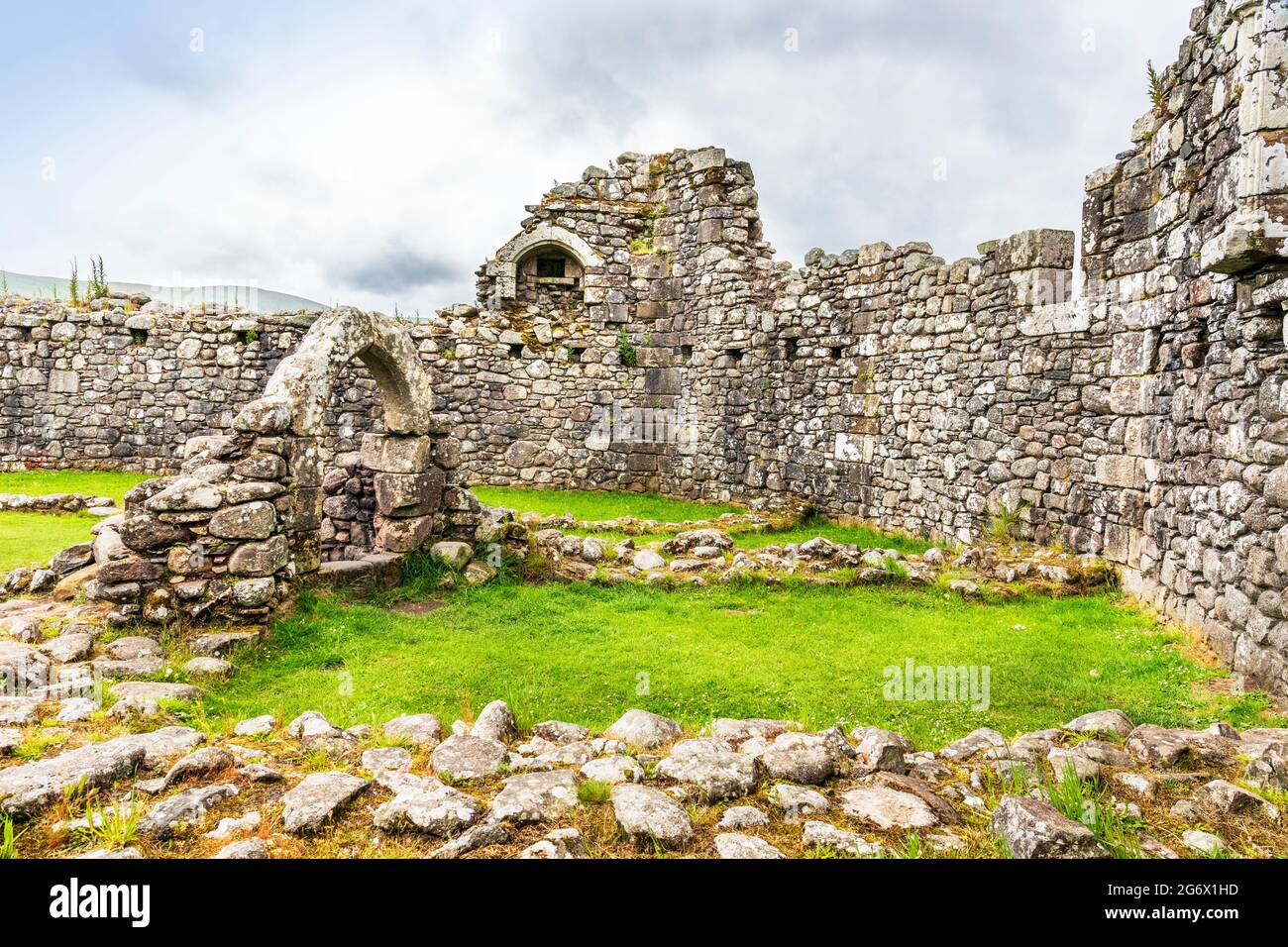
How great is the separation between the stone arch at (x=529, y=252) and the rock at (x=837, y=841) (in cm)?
1450

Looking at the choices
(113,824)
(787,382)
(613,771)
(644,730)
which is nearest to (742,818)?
(613,771)

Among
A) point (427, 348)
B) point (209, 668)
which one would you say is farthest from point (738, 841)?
point (427, 348)

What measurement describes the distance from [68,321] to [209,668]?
14.2m

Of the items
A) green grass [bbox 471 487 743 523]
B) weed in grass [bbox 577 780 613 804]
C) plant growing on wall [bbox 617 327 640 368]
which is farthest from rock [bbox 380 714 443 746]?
plant growing on wall [bbox 617 327 640 368]

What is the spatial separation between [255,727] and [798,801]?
9.26ft

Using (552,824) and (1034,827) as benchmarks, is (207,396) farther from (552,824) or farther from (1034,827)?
(1034,827)

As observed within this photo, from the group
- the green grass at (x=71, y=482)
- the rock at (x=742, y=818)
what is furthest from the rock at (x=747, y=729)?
the green grass at (x=71, y=482)

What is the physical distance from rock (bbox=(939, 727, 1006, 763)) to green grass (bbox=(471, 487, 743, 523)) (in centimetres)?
899

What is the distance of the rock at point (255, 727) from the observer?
410 cm

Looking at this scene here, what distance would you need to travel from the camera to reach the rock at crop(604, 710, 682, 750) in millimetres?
4168

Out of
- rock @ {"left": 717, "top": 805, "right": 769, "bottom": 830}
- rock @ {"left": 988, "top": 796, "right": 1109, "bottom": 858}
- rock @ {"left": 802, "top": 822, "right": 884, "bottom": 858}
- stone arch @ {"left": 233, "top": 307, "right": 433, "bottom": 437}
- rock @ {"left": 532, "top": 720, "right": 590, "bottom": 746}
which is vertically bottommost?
rock @ {"left": 532, "top": 720, "right": 590, "bottom": 746}

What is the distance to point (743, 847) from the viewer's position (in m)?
2.91

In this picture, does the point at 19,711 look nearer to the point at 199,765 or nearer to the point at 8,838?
the point at 199,765

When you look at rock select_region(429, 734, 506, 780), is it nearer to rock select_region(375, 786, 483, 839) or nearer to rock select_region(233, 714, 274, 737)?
rock select_region(375, 786, 483, 839)
